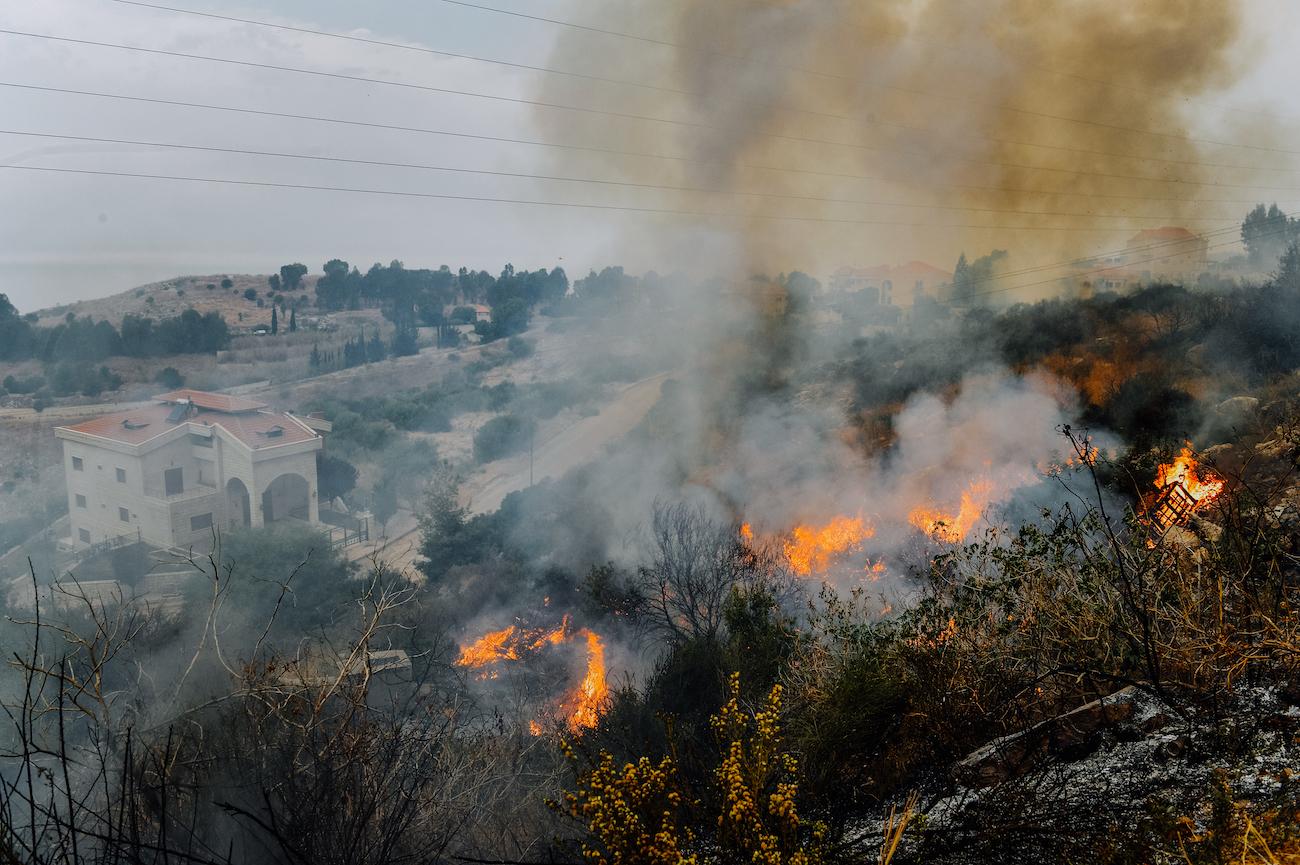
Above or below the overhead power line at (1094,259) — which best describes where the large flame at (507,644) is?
below

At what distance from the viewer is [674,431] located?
90.8 feet

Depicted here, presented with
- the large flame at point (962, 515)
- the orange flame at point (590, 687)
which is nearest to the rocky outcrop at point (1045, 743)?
the orange flame at point (590, 687)

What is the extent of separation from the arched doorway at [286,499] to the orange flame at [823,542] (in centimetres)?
1785

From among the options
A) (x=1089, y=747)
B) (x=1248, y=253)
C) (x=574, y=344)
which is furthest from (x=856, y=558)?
(x=574, y=344)

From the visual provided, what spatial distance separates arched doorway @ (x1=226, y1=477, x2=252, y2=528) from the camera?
2616cm

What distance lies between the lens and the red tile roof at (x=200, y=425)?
25.4 m

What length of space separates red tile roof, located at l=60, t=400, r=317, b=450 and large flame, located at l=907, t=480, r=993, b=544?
21.0m

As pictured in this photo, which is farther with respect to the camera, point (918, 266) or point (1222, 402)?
point (918, 266)

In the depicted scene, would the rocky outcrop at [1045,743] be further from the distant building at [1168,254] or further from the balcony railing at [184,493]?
the distant building at [1168,254]

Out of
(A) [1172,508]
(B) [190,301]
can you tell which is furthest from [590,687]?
(B) [190,301]

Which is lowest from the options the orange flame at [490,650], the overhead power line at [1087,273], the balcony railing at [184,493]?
the orange flame at [490,650]

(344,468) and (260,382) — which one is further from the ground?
(260,382)

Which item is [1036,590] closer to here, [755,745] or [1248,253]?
[755,745]

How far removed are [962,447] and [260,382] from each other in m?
32.6
